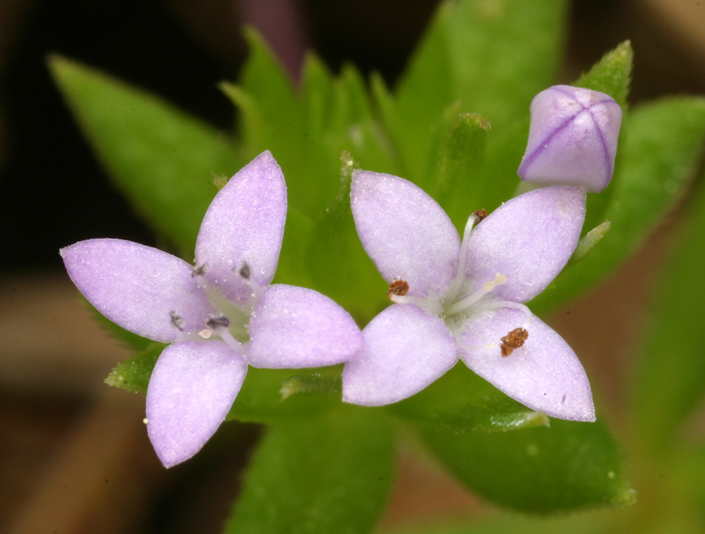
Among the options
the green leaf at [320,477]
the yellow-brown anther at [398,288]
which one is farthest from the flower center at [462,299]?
the green leaf at [320,477]

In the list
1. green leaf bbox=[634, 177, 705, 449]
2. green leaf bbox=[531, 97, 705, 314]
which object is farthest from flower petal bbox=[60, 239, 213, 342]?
green leaf bbox=[634, 177, 705, 449]

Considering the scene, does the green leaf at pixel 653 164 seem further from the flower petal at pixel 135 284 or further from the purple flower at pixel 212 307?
the flower petal at pixel 135 284

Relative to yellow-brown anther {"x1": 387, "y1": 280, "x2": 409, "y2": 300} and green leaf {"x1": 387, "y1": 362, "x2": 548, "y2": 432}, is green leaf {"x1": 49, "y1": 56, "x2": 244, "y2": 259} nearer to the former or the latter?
green leaf {"x1": 387, "y1": 362, "x2": 548, "y2": 432}

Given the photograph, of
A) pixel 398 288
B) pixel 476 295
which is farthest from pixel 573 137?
pixel 398 288

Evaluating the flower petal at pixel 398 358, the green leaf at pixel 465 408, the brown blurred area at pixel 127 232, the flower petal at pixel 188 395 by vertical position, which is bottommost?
the brown blurred area at pixel 127 232

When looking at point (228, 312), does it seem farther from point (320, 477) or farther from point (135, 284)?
point (320, 477)

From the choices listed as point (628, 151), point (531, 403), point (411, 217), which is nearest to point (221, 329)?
point (411, 217)

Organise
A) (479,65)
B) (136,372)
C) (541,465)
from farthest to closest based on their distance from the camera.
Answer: (479,65) → (541,465) → (136,372)
